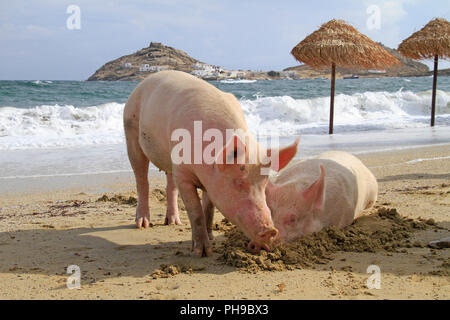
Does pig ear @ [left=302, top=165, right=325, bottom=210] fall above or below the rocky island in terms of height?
below

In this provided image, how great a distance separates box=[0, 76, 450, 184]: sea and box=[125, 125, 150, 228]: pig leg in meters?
4.03

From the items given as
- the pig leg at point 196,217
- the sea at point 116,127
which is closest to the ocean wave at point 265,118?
the sea at point 116,127

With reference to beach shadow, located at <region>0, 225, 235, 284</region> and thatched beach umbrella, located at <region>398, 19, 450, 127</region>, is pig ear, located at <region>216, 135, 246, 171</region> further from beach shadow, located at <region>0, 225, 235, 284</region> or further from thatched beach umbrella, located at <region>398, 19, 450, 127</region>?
thatched beach umbrella, located at <region>398, 19, 450, 127</region>

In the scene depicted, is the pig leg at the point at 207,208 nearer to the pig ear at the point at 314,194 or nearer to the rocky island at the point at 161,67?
the pig ear at the point at 314,194

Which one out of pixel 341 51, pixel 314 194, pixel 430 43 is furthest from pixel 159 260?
pixel 430 43

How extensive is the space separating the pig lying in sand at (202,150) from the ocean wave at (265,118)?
8.86m

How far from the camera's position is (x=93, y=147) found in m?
12.9

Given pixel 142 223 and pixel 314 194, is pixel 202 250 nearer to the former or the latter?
pixel 314 194

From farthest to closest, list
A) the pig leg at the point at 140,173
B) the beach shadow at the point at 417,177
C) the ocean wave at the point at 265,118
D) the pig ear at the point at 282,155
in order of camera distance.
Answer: the ocean wave at the point at 265,118, the beach shadow at the point at 417,177, the pig leg at the point at 140,173, the pig ear at the point at 282,155

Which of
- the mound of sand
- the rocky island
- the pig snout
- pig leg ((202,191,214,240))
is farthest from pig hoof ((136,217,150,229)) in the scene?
the rocky island

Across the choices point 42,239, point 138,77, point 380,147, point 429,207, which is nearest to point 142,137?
point 42,239

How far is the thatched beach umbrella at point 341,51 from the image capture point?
1577 cm

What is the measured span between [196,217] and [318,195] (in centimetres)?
104

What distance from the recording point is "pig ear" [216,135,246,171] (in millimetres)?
3107
